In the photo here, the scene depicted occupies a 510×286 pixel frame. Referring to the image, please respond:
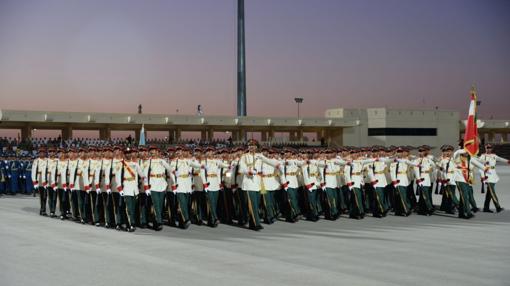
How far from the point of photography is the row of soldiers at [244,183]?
1514cm

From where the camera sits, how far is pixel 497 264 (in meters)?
9.97

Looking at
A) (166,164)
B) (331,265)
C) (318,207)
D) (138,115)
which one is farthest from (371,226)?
(138,115)

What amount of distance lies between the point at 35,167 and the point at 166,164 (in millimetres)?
6388

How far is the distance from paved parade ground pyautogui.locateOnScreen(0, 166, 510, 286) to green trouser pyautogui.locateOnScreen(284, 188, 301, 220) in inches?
11.6

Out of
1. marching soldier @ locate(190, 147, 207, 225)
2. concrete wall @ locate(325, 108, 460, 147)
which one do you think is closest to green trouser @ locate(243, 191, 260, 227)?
marching soldier @ locate(190, 147, 207, 225)

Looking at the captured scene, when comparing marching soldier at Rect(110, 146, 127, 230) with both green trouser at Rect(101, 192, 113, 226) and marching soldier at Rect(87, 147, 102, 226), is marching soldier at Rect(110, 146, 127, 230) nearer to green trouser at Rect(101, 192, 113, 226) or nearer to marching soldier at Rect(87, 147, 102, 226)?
green trouser at Rect(101, 192, 113, 226)

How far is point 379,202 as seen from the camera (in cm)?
1770

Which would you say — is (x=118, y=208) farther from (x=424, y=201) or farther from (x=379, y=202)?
(x=424, y=201)

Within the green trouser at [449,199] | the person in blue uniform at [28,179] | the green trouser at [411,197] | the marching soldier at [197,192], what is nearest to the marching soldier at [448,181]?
the green trouser at [449,199]

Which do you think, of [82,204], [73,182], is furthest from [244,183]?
[73,182]

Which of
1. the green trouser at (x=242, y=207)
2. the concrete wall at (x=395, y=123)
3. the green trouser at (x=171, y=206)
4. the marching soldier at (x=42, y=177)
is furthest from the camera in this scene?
the concrete wall at (x=395, y=123)

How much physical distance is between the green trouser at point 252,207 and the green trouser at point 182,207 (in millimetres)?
1347

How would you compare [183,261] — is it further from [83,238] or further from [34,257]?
[83,238]

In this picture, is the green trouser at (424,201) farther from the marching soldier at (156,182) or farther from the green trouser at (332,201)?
the marching soldier at (156,182)
